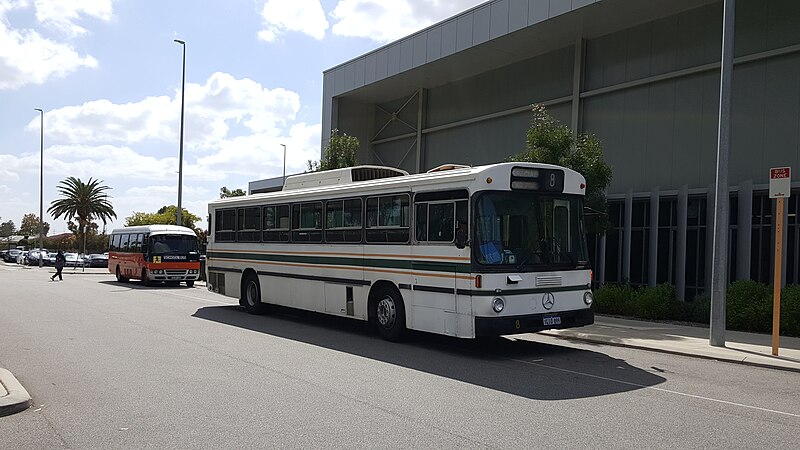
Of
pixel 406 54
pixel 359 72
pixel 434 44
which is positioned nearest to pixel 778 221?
pixel 434 44

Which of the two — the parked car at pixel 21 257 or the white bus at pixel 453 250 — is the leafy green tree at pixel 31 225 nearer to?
the parked car at pixel 21 257

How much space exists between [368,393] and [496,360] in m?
3.22

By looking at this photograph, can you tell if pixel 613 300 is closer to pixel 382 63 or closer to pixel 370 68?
pixel 382 63

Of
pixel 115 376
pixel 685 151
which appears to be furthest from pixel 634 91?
pixel 115 376

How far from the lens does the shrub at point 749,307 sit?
48.9 ft

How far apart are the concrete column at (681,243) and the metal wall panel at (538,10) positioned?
23.0 feet

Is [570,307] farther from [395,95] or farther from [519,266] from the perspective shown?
[395,95]

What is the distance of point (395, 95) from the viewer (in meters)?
34.4

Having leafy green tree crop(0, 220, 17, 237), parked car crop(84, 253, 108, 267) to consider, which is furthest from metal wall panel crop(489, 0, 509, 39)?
leafy green tree crop(0, 220, 17, 237)

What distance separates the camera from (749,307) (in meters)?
15.2

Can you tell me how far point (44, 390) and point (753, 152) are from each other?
18111 millimetres

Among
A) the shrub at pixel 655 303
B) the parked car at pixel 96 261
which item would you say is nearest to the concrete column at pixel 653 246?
the shrub at pixel 655 303

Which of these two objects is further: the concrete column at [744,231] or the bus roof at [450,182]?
the concrete column at [744,231]

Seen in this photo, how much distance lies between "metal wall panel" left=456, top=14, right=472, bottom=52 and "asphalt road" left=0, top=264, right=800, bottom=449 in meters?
15.0
